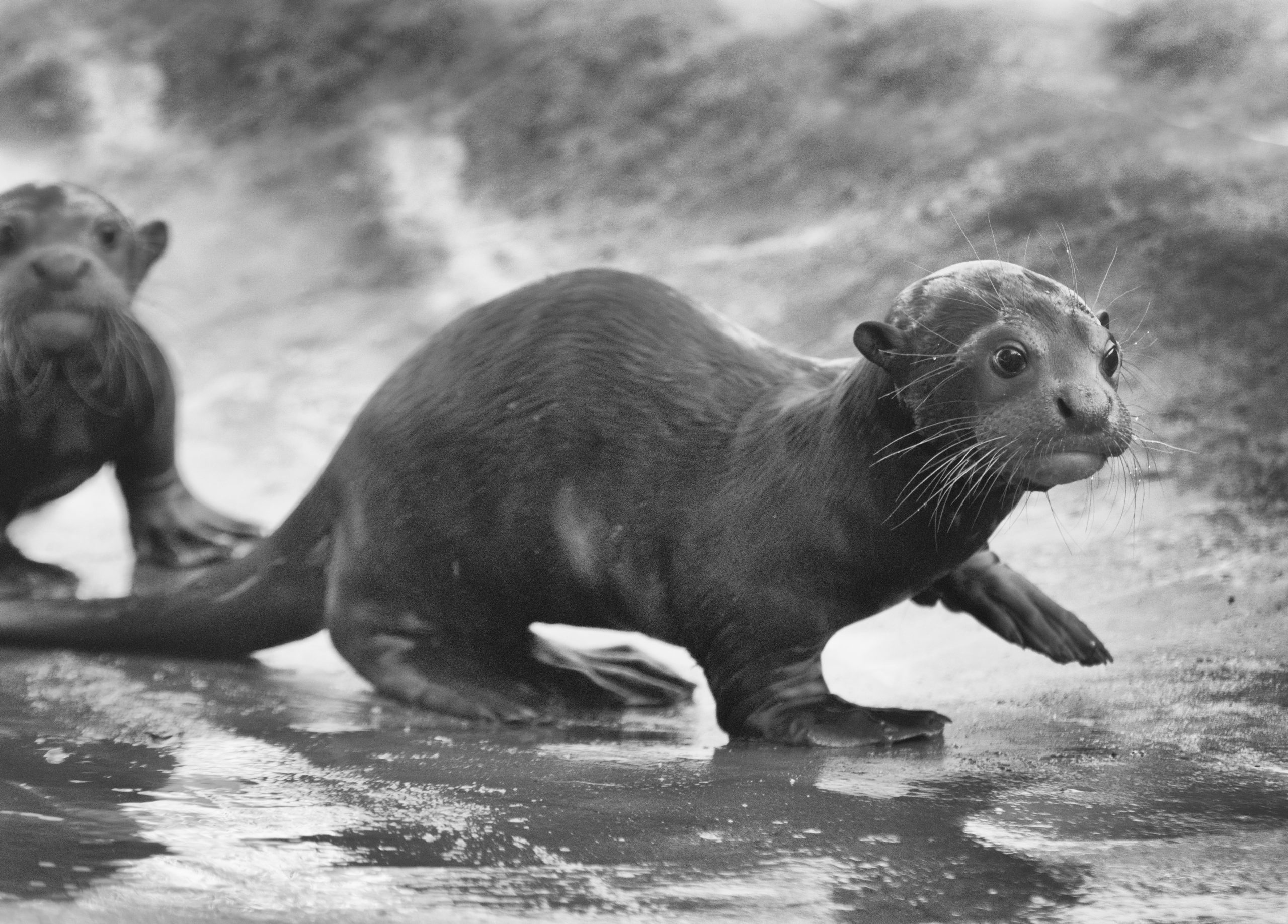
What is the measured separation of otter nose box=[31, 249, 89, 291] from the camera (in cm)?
433

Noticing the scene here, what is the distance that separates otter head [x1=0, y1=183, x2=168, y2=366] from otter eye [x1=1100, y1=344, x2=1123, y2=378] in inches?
100

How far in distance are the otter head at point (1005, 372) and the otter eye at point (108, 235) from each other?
234 cm

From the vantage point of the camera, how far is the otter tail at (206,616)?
382cm

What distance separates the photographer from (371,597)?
3.59 meters

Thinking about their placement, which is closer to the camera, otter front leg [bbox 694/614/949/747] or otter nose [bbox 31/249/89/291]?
otter front leg [bbox 694/614/949/747]

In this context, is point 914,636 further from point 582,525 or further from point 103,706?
point 103,706

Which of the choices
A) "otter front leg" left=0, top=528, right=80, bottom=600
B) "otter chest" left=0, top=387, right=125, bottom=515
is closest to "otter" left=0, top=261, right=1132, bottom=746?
"otter front leg" left=0, top=528, right=80, bottom=600

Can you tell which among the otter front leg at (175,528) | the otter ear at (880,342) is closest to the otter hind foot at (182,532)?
the otter front leg at (175,528)

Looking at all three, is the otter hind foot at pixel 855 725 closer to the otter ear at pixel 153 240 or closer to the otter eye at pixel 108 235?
the otter eye at pixel 108 235

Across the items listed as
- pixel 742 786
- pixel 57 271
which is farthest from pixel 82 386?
pixel 742 786

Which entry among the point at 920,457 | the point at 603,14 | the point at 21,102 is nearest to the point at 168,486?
the point at 920,457

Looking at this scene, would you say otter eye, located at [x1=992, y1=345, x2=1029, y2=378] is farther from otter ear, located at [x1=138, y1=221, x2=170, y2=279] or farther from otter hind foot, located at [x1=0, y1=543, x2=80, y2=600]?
otter ear, located at [x1=138, y1=221, x2=170, y2=279]

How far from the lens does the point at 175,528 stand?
4777 mm

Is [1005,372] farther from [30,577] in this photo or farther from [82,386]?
[30,577]
